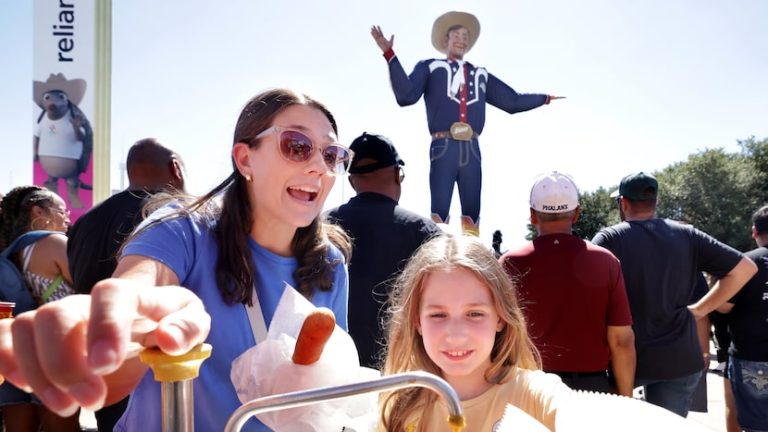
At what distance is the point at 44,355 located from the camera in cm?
43

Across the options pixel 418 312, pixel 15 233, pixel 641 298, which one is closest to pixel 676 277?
pixel 641 298

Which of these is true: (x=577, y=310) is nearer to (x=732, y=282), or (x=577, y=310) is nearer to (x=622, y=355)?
(x=622, y=355)

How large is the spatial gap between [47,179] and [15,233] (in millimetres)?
5458

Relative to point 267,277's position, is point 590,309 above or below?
below

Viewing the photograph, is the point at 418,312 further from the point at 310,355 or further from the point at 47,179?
the point at 47,179

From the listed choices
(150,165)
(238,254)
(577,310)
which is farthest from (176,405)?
(150,165)

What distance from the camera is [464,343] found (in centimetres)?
136

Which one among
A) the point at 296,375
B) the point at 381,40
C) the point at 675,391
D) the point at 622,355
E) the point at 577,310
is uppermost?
the point at 381,40

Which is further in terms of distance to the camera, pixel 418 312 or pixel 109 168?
pixel 109 168

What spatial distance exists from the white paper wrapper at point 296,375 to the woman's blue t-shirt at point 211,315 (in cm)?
20

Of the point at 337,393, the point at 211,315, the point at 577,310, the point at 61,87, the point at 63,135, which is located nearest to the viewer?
the point at 337,393

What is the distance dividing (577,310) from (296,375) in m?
1.92

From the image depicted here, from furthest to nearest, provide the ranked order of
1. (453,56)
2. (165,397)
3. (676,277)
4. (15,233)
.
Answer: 1. (453,56)
2. (15,233)
3. (676,277)
4. (165,397)

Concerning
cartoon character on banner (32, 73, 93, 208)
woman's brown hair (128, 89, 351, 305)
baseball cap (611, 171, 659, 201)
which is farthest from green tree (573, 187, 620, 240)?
woman's brown hair (128, 89, 351, 305)
